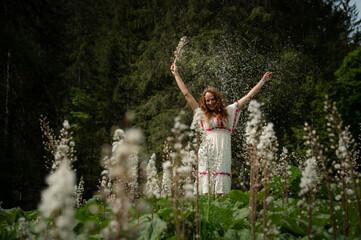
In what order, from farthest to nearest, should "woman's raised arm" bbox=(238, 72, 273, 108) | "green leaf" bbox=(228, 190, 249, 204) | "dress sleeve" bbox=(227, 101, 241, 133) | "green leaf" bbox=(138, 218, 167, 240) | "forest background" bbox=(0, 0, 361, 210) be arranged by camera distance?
"forest background" bbox=(0, 0, 361, 210) < "dress sleeve" bbox=(227, 101, 241, 133) < "woman's raised arm" bbox=(238, 72, 273, 108) < "green leaf" bbox=(228, 190, 249, 204) < "green leaf" bbox=(138, 218, 167, 240)

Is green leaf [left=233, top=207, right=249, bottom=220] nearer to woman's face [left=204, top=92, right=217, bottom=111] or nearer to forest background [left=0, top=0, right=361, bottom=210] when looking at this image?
woman's face [left=204, top=92, right=217, bottom=111]

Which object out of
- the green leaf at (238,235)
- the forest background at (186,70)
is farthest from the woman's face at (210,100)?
the forest background at (186,70)

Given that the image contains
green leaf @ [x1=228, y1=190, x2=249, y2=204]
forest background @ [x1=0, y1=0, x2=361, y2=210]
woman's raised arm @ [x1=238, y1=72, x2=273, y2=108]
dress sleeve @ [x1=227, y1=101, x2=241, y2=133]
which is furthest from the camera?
forest background @ [x1=0, y1=0, x2=361, y2=210]

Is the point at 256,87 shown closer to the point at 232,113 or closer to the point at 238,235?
the point at 232,113

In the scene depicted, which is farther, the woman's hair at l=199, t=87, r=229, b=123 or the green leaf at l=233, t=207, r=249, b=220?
the woman's hair at l=199, t=87, r=229, b=123

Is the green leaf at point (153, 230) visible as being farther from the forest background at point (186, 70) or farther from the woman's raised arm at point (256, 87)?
the forest background at point (186, 70)

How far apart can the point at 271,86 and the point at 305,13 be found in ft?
16.9

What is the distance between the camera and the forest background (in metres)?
8.17

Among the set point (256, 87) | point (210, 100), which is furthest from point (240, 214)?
point (256, 87)

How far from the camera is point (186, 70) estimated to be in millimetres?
13227

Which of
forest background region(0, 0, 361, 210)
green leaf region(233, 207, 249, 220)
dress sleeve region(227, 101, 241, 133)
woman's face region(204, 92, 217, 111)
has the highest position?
forest background region(0, 0, 361, 210)

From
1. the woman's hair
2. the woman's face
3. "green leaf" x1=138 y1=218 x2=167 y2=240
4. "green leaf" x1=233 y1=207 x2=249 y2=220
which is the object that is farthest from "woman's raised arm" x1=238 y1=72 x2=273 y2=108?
"green leaf" x1=138 y1=218 x2=167 y2=240

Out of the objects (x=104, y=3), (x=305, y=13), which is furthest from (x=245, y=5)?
(x=104, y=3)

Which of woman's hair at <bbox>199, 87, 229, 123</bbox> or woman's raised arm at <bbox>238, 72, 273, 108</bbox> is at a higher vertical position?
woman's raised arm at <bbox>238, 72, 273, 108</bbox>
